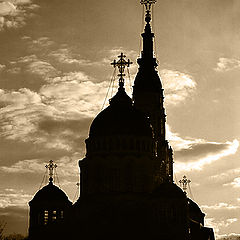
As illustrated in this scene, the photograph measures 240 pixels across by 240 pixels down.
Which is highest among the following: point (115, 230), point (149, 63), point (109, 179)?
point (149, 63)

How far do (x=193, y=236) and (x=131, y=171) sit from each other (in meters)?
12.3

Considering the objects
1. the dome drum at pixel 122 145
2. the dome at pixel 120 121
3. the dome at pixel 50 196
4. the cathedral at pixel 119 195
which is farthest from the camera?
the dome at pixel 50 196

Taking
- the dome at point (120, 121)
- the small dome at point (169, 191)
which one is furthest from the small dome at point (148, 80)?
the small dome at point (169, 191)

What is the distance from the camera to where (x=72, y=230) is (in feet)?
277

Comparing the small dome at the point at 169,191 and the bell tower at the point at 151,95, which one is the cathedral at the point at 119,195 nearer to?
the small dome at the point at 169,191

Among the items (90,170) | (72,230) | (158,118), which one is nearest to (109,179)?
(90,170)

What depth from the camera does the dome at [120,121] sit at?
301ft

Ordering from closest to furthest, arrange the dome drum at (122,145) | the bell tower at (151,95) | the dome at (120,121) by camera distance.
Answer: the dome drum at (122,145), the dome at (120,121), the bell tower at (151,95)

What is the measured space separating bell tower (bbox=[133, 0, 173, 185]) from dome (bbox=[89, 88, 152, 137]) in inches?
396

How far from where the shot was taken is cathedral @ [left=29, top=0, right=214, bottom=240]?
84.1 meters

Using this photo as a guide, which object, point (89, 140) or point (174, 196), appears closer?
point (174, 196)

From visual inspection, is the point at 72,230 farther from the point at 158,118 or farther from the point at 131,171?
the point at 158,118

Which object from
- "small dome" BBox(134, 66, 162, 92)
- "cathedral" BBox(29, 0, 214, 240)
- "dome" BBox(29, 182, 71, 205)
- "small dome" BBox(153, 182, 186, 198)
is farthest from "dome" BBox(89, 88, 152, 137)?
"small dome" BBox(134, 66, 162, 92)

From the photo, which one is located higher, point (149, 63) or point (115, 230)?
point (149, 63)
